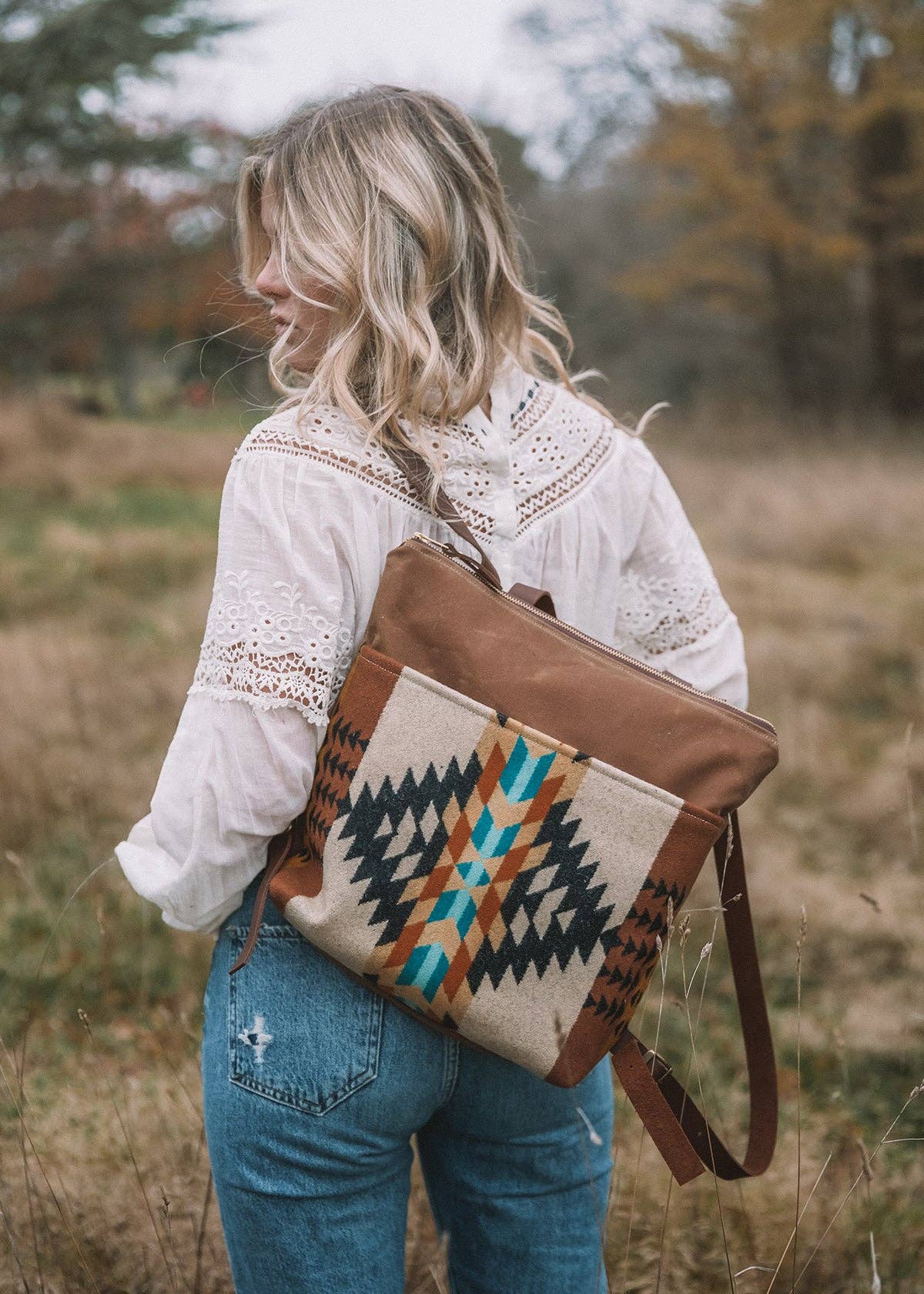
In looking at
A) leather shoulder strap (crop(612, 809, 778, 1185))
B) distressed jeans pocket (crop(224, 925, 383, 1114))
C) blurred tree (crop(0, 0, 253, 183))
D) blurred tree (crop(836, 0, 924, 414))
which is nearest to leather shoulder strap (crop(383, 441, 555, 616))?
leather shoulder strap (crop(612, 809, 778, 1185))

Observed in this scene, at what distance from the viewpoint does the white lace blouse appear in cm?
118

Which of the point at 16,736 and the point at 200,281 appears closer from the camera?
the point at 16,736

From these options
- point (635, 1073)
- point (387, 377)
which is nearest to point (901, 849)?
point (635, 1073)

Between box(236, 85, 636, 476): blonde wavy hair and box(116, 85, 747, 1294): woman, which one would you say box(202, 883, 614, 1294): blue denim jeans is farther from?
box(236, 85, 636, 476): blonde wavy hair

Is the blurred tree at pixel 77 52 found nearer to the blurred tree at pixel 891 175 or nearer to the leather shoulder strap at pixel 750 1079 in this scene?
the blurred tree at pixel 891 175

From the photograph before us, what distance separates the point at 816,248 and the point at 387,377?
15793 mm

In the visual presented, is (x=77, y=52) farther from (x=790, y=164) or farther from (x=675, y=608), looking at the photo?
(x=675, y=608)

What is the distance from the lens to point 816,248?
15234 mm

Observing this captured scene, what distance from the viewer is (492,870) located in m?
1.13

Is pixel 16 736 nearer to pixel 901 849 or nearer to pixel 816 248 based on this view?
pixel 901 849

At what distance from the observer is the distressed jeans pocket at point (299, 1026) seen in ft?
3.80

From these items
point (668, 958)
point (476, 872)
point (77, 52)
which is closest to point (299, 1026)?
point (476, 872)

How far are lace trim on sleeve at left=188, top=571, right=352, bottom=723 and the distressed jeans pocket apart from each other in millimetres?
265

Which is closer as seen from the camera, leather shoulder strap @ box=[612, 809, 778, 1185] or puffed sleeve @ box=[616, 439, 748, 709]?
leather shoulder strap @ box=[612, 809, 778, 1185]
